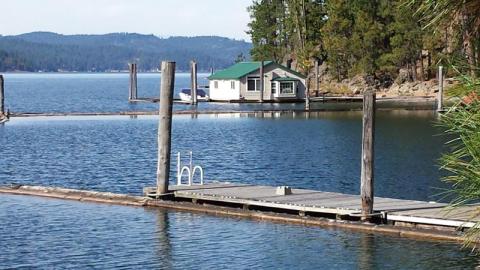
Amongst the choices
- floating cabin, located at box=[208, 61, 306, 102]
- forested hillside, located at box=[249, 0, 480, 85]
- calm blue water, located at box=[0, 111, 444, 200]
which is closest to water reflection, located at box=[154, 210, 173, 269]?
calm blue water, located at box=[0, 111, 444, 200]

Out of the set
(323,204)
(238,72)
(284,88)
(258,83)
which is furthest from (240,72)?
(323,204)

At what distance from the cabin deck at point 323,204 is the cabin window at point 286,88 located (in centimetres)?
7149

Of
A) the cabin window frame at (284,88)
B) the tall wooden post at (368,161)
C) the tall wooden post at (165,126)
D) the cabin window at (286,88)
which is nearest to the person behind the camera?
the tall wooden post at (368,161)

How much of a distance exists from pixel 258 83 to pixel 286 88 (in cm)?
334

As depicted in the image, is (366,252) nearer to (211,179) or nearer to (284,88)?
(211,179)

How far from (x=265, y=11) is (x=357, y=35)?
31.9m

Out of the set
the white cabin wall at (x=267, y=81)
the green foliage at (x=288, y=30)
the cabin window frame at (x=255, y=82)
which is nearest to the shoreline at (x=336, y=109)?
the white cabin wall at (x=267, y=81)

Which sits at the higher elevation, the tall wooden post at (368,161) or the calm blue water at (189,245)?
the tall wooden post at (368,161)

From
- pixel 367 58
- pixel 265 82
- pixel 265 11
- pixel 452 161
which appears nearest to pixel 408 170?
pixel 452 161

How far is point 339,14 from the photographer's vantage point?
400 ft

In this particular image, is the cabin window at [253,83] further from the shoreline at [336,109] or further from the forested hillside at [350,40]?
the forested hillside at [350,40]

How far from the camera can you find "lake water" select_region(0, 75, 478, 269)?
22.7 meters

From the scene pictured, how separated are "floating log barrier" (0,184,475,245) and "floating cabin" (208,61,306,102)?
69.5 m

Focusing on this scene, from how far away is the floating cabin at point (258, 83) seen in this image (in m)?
101
